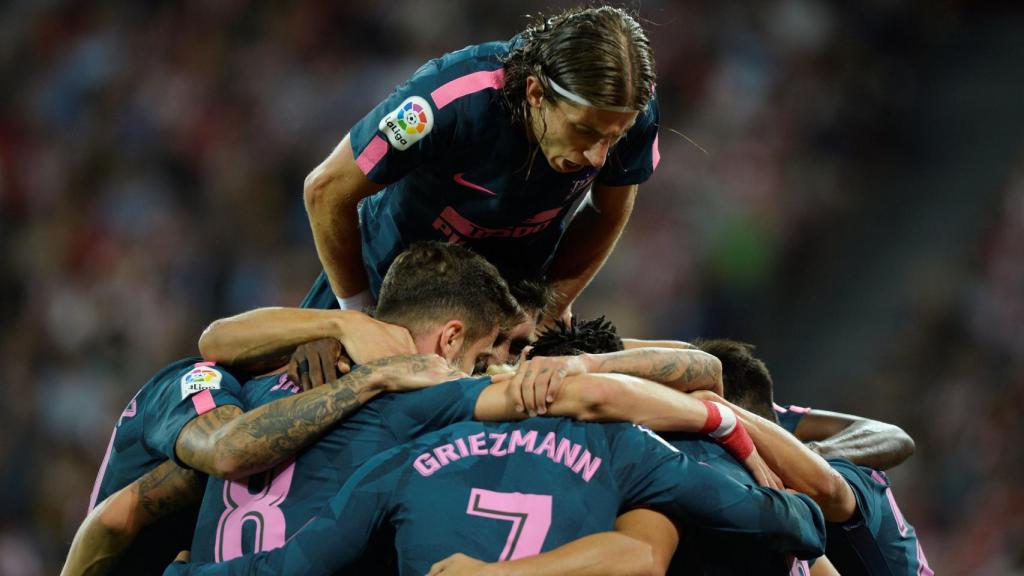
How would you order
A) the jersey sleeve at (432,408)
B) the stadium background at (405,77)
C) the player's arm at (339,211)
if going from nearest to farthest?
1. the jersey sleeve at (432,408)
2. the player's arm at (339,211)
3. the stadium background at (405,77)

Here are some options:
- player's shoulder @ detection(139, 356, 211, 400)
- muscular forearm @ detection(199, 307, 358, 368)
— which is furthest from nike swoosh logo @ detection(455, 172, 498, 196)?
player's shoulder @ detection(139, 356, 211, 400)

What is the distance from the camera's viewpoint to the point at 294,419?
10.2ft

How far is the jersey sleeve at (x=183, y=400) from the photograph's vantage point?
3344 millimetres

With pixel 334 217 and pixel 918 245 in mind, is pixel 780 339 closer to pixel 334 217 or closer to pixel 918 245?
pixel 918 245

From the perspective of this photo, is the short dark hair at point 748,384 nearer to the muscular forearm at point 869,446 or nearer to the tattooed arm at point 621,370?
the muscular forearm at point 869,446

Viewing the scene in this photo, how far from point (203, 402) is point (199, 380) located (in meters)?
0.10

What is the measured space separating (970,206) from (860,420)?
508 centimetres

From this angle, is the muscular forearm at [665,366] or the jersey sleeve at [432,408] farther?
the muscular forearm at [665,366]

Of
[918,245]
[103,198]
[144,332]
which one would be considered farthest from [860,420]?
[103,198]

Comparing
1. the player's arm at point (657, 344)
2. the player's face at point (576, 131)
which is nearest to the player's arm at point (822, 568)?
the player's arm at point (657, 344)

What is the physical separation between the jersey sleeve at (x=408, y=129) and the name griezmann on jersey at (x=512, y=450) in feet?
2.66

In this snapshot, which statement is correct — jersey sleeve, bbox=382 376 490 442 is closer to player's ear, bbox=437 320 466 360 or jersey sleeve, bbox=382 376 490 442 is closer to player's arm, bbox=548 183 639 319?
player's ear, bbox=437 320 466 360

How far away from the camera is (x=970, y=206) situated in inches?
347

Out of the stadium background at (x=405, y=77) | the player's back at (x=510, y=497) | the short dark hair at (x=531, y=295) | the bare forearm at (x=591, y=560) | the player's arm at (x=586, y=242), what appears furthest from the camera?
the stadium background at (x=405, y=77)
